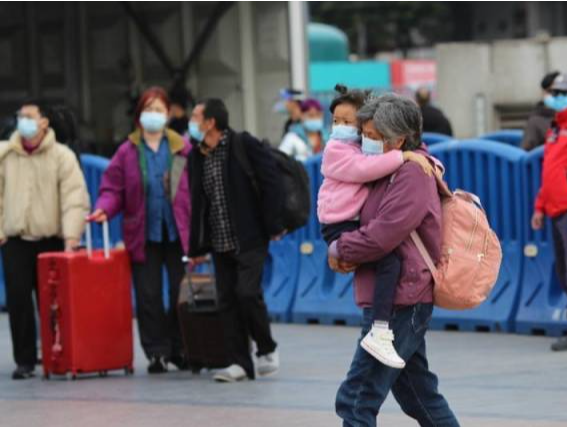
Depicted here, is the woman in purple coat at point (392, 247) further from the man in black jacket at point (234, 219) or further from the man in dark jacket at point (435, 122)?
the man in dark jacket at point (435, 122)

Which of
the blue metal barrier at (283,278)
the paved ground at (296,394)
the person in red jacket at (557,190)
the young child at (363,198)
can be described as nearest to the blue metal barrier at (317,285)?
the blue metal barrier at (283,278)

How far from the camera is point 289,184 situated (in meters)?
10.9

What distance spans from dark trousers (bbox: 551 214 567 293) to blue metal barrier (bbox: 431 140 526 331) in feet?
3.96

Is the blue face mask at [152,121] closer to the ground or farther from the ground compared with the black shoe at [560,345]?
farther from the ground

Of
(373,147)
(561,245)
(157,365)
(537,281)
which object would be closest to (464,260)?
(373,147)

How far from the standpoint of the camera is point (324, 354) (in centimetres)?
1226

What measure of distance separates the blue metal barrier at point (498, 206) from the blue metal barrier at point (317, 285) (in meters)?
1.01

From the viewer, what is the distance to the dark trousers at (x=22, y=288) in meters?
11.5

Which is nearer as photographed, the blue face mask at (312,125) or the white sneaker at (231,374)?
Result: the white sneaker at (231,374)

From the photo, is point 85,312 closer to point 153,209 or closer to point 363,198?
point 153,209

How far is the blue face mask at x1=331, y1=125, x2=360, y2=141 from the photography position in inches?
304

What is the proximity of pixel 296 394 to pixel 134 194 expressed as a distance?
2021 millimetres

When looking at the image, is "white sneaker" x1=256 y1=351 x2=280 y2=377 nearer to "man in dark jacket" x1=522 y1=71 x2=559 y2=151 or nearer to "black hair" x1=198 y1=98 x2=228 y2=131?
"black hair" x1=198 y1=98 x2=228 y2=131

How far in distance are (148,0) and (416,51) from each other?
36357mm
